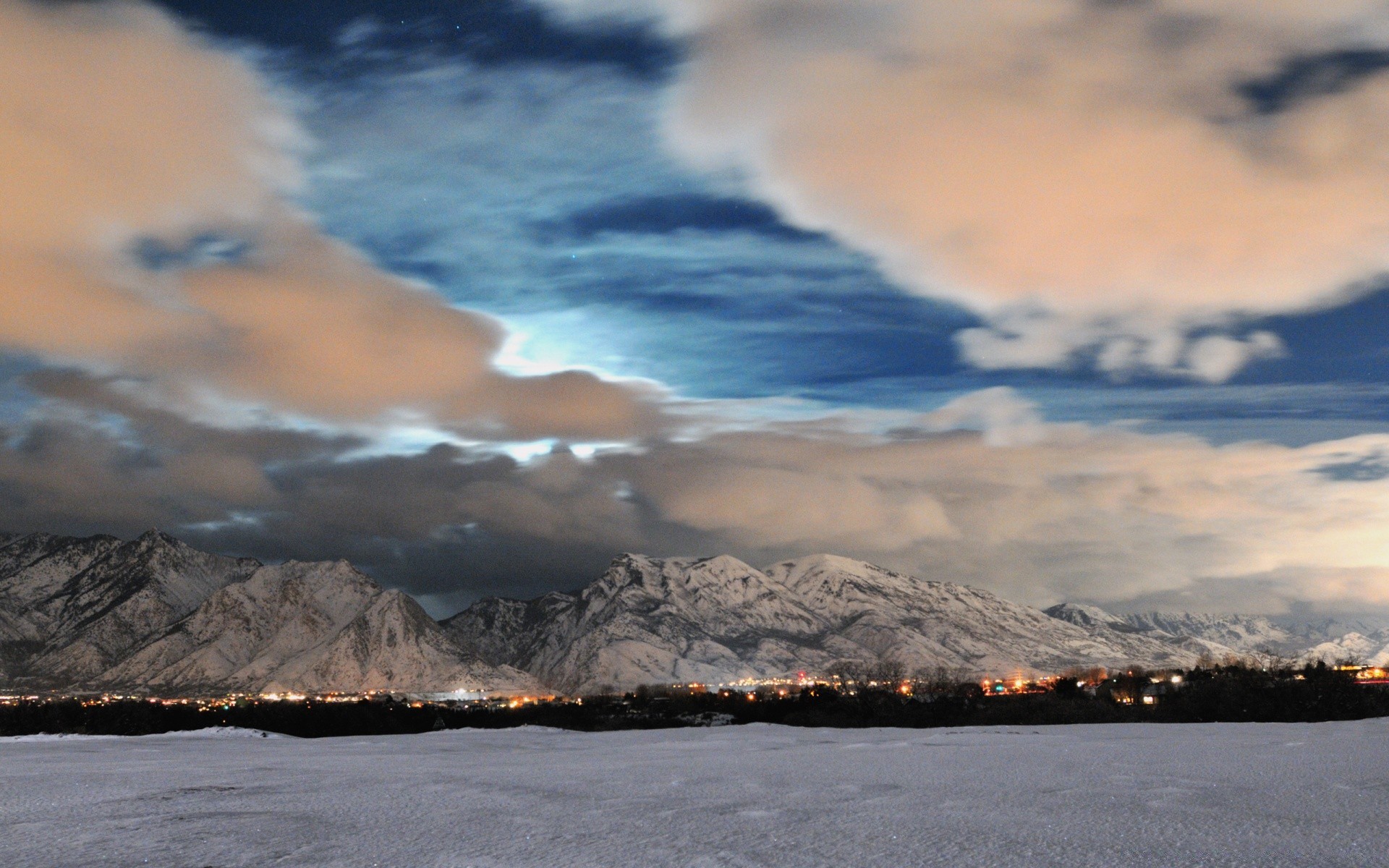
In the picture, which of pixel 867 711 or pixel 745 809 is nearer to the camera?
pixel 745 809

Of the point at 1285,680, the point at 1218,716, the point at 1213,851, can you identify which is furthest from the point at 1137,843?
the point at 1285,680

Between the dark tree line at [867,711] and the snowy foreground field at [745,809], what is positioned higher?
the snowy foreground field at [745,809]

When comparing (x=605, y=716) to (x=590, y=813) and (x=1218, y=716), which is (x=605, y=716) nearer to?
(x=1218, y=716)

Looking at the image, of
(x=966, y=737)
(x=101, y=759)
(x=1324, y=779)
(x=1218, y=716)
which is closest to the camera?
(x=1324, y=779)

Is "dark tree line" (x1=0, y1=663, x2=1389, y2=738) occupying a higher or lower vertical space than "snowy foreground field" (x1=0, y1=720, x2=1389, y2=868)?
lower

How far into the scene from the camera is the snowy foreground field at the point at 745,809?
13.8 m

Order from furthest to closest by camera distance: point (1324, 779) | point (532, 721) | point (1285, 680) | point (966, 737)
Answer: point (532, 721), point (1285, 680), point (966, 737), point (1324, 779)

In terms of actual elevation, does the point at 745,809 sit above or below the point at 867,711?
above

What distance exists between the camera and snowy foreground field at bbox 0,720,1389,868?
45.2 ft

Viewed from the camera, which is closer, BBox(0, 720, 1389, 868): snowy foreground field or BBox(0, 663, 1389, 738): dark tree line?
BBox(0, 720, 1389, 868): snowy foreground field

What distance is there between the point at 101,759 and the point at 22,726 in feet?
223

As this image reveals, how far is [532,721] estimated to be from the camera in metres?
136

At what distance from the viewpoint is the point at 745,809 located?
18.3 m

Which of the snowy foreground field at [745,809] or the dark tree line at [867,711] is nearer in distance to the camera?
the snowy foreground field at [745,809]
